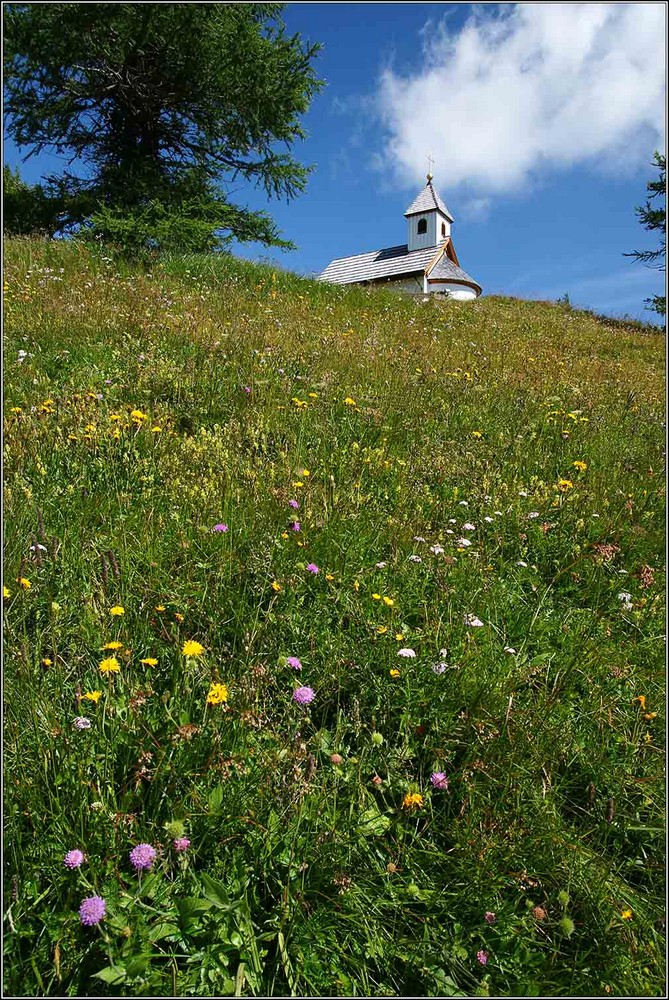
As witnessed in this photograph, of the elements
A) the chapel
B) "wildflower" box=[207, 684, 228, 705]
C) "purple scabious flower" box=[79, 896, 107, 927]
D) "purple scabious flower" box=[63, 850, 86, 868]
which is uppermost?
the chapel

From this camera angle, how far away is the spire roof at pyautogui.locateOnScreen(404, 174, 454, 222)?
50.8 m

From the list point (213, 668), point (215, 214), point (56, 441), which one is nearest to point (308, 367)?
point (56, 441)

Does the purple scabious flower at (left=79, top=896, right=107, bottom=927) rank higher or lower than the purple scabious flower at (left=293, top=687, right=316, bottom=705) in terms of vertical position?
lower

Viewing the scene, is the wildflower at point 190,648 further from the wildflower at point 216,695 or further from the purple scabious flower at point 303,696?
the purple scabious flower at point 303,696

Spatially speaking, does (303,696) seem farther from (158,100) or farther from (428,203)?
(428,203)

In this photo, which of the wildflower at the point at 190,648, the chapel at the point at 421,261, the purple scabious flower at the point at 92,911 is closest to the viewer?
the purple scabious flower at the point at 92,911

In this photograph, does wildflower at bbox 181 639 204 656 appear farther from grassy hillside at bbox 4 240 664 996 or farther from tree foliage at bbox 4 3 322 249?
tree foliage at bbox 4 3 322 249

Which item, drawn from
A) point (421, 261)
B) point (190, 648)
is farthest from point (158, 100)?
point (421, 261)

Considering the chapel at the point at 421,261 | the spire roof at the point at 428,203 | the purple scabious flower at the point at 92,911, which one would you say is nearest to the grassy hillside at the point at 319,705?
the purple scabious flower at the point at 92,911

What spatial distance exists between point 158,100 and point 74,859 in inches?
552

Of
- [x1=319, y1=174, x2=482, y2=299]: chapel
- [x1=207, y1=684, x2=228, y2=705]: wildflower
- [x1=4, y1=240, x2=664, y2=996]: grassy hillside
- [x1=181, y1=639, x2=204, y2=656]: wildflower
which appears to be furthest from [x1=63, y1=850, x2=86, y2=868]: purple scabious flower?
[x1=319, y1=174, x2=482, y2=299]: chapel

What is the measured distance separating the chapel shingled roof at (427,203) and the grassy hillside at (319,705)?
176ft

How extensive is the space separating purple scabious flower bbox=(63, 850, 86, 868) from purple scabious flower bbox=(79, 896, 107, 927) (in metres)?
0.09

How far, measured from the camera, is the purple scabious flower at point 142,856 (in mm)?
1473
